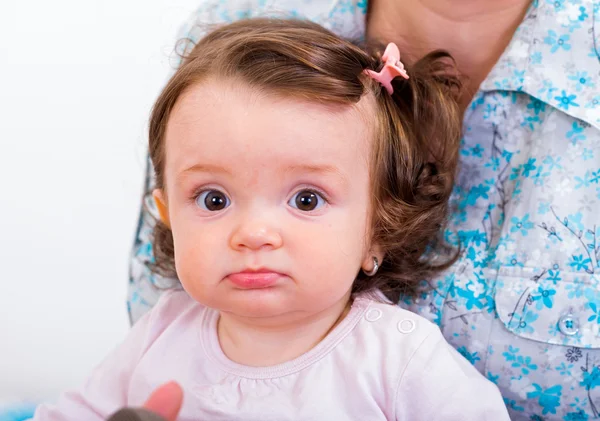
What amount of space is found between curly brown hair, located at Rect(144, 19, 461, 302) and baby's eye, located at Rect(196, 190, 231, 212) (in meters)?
0.18

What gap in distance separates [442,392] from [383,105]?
1.61 feet

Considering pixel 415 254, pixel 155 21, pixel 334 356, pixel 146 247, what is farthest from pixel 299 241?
pixel 155 21

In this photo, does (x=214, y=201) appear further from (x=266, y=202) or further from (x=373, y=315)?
(x=373, y=315)

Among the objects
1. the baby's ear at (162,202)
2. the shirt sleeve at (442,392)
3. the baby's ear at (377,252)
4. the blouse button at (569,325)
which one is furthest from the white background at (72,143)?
the blouse button at (569,325)

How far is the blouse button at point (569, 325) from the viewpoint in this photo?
1390mm

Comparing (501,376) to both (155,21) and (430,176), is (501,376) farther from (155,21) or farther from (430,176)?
(155,21)

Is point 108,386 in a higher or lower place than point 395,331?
lower

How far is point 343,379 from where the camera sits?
4.44 ft

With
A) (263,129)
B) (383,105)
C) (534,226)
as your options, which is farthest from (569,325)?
(263,129)

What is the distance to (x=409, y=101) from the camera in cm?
154

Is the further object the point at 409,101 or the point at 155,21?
the point at 155,21

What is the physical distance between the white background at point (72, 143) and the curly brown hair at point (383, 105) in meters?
0.97

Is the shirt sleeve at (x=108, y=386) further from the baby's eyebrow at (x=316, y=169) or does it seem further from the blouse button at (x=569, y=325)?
the blouse button at (x=569, y=325)

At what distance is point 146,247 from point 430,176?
2.17 feet
